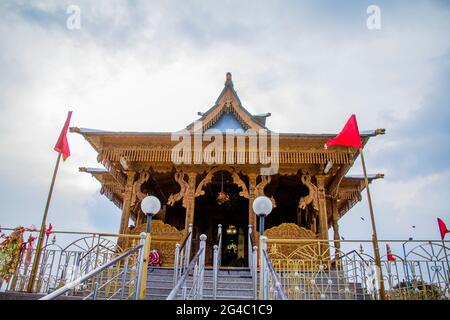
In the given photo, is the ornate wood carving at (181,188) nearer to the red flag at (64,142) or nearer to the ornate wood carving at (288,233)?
the ornate wood carving at (288,233)

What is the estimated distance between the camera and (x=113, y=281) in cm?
706

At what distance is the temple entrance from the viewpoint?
13406 mm

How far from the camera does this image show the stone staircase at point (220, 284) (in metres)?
6.86

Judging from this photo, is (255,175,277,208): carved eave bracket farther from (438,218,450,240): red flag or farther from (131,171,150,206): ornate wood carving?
(438,218,450,240): red flag

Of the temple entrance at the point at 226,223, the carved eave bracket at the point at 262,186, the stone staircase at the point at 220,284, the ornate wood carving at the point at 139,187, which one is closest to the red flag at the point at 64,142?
the ornate wood carving at the point at 139,187

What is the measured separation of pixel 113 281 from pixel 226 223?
745 centimetres

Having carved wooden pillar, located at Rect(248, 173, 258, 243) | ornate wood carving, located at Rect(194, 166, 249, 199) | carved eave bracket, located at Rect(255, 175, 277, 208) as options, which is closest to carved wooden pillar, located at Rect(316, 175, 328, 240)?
carved eave bracket, located at Rect(255, 175, 277, 208)

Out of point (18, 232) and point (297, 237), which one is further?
point (297, 237)

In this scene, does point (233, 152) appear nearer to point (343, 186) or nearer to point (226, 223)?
point (226, 223)

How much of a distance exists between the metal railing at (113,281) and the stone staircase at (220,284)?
64 centimetres
